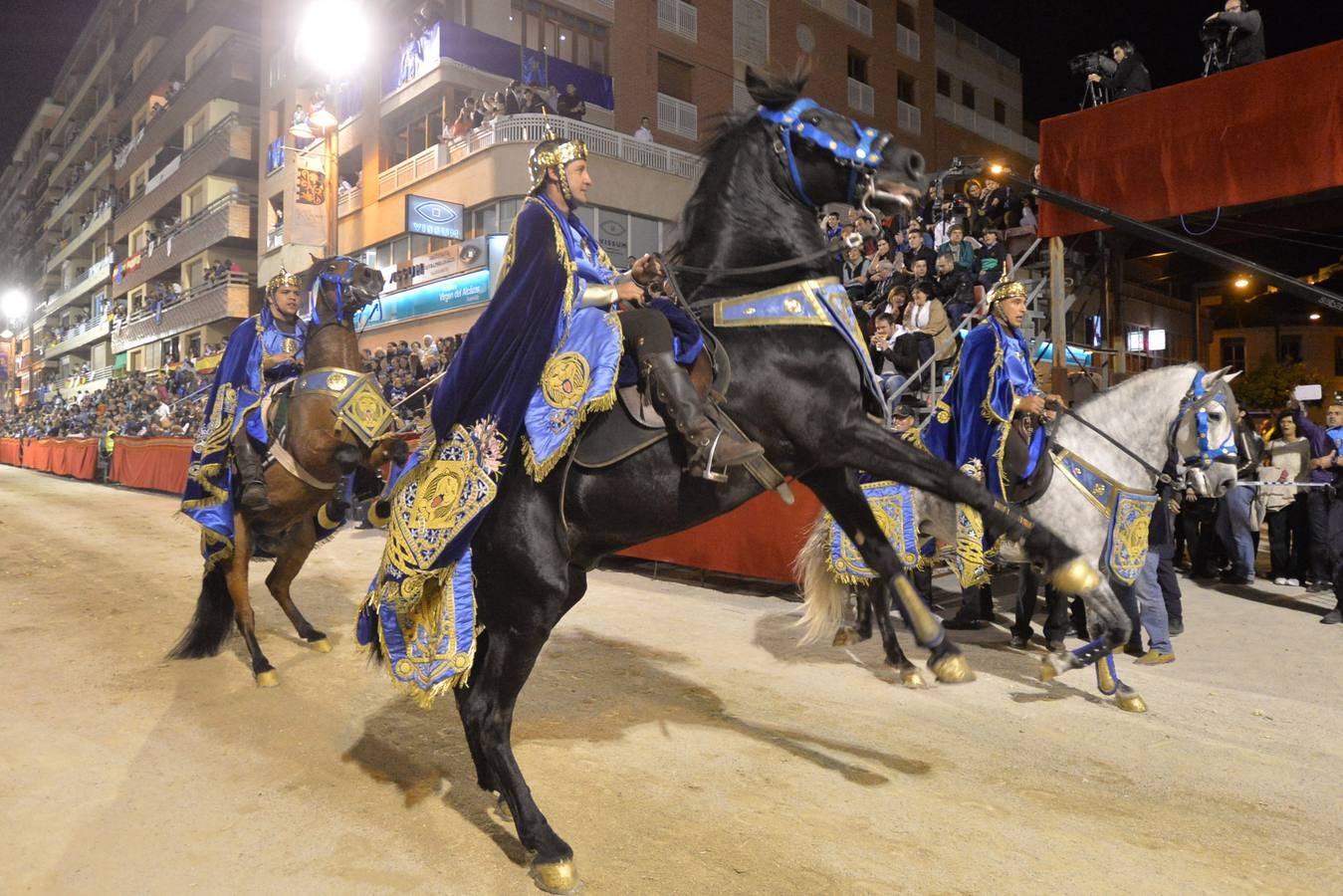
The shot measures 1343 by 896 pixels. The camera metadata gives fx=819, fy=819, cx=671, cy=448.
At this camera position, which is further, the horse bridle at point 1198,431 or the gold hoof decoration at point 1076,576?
the horse bridle at point 1198,431

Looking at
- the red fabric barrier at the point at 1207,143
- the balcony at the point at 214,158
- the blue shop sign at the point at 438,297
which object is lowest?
the red fabric barrier at the point at 1207,143

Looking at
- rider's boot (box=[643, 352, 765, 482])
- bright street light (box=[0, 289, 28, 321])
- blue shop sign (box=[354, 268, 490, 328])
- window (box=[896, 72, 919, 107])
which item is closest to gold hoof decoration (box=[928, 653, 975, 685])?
rider's boot (box=[643, 352, 765, 482])

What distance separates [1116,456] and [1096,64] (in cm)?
821

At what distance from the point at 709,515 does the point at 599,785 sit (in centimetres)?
148

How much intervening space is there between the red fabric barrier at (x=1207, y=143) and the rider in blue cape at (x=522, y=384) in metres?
9.70

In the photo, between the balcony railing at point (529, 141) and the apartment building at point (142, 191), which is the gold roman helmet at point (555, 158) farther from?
the apartment building at point (142, 191)

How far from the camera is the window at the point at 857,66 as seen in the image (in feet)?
105

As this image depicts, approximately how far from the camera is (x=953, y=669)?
315 centimetres

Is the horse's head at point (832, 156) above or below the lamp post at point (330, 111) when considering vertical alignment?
below

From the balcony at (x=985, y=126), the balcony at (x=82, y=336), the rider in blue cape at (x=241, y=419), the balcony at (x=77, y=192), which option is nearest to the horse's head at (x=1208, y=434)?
the rider in blue cape at (x=241, y=419)

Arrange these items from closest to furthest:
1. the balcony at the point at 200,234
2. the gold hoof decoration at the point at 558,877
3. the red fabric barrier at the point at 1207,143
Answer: the gold hoof decoration at the point at 558,877, the red fabric barrier at the point at 1207,143, the balcony at the point at 200,234

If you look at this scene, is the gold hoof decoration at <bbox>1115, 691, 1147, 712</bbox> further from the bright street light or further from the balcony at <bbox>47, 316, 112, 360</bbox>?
the bright street light

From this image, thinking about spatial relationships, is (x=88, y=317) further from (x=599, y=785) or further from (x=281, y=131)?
(x=599, y=785)

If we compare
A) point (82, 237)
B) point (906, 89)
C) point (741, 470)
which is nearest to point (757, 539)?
point (741, 470)
